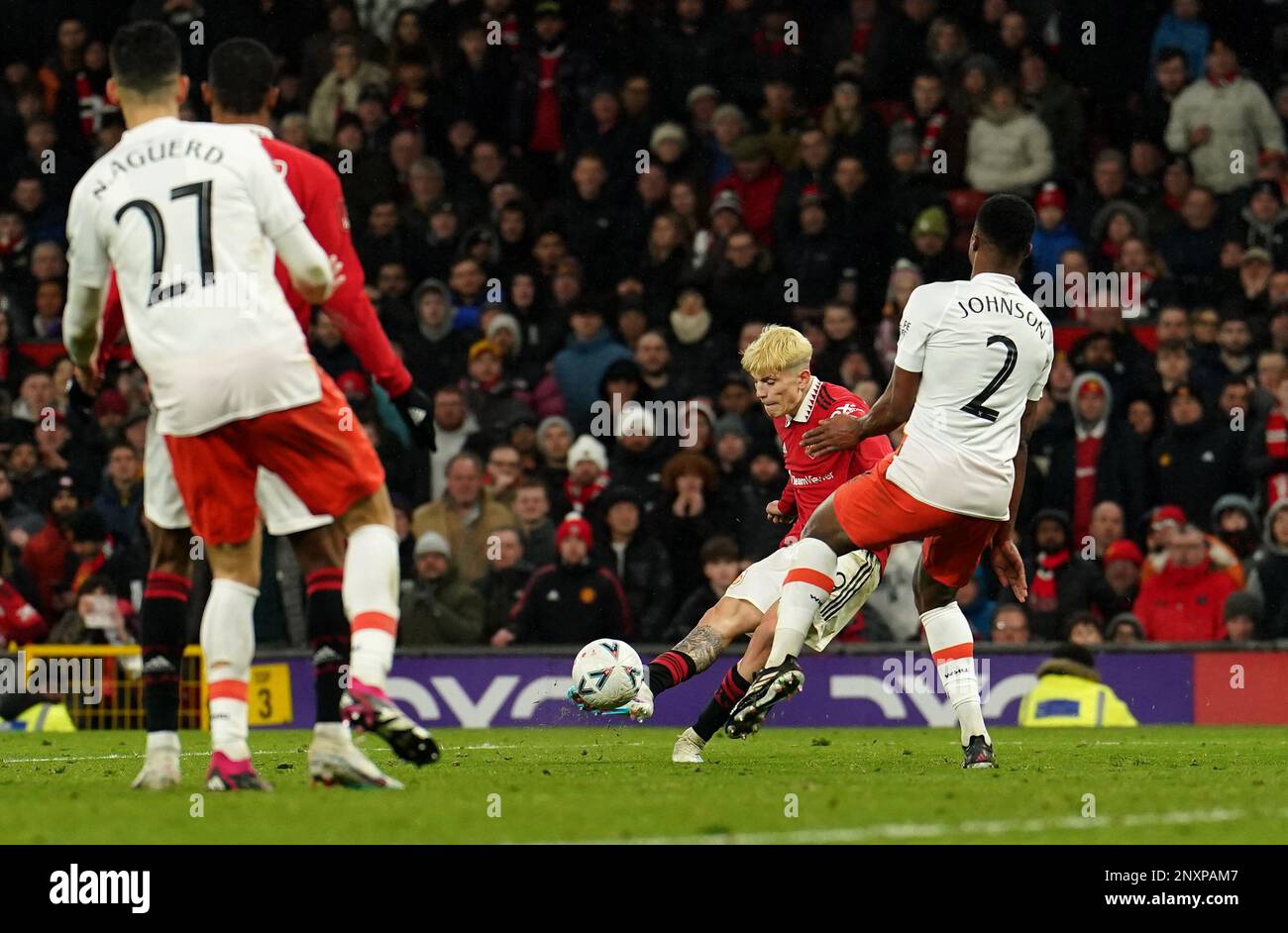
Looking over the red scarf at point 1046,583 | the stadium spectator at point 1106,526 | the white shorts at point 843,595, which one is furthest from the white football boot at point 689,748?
the stadium spectator at point 1106,526

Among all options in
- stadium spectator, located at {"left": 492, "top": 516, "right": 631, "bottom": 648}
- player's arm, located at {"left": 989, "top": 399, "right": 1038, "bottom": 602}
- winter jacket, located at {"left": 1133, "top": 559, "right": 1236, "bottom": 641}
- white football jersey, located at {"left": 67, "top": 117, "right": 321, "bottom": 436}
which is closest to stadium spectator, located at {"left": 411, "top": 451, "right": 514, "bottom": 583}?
stadium spectator, located at {"left": 492, "top": 516, "right": 631, "bottom": 648}

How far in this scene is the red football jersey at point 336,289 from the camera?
7695mm

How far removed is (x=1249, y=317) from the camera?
1764 cm

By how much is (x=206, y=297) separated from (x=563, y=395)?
1065 cm

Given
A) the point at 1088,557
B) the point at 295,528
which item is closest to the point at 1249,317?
the point at 1088,557

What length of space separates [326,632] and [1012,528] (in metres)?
3.07

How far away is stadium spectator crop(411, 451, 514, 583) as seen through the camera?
53.1ft

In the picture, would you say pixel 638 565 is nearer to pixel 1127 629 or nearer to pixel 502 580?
pixel 502 580

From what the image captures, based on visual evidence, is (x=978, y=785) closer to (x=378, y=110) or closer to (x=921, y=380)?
(x=921, y=380)

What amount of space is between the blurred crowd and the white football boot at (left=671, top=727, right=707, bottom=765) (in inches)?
207

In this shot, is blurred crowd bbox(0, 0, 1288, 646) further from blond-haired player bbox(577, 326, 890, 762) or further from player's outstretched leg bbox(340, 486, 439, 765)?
player's outstretched leg bbox(340, 486, 439, 765)

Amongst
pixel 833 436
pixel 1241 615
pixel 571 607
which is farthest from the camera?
pixel 571 607

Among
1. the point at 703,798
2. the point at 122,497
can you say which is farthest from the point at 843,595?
the point at 122,497

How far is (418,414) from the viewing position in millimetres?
7758
